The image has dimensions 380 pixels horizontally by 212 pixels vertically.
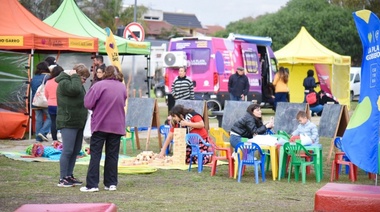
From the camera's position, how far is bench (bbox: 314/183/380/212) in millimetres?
9609

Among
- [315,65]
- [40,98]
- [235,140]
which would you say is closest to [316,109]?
[315,65]

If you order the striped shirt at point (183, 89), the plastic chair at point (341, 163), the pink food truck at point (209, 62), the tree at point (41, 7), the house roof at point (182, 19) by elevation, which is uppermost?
the house roof at point (182, 19)

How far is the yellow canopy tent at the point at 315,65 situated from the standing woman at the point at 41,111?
607 inches

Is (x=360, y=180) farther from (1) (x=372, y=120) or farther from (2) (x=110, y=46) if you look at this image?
(2) (x=110, y=46)

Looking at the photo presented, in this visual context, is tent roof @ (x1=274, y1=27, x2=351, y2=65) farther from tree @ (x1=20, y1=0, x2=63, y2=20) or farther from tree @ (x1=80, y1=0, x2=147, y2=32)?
tree @ (x1=80, y1=0, x2=147, y2=32)

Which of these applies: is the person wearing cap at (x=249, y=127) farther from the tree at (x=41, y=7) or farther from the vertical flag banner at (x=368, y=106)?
the tree at (x=41, y=7)

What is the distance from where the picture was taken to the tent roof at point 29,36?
2030cm

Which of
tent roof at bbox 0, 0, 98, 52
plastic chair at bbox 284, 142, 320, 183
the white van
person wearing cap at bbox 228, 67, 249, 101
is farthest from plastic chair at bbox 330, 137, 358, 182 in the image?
the white van

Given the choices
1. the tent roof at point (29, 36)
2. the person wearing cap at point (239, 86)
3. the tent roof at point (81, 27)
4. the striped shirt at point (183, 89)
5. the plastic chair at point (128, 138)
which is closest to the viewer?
the plastic chair at point (128, 138)

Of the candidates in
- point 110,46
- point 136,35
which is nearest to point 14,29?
point 110,46

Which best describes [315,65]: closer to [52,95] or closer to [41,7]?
[41,7]

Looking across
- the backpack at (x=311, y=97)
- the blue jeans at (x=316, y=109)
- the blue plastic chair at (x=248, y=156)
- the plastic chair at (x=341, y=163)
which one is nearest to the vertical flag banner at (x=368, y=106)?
the blue plastic chair at (x=248, y=156)

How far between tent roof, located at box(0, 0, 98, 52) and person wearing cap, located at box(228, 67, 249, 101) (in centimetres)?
524

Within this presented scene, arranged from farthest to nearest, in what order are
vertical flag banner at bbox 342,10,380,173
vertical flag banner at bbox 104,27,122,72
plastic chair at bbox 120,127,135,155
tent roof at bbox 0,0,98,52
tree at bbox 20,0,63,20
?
1. tree at bbox 20,0,63,20
2. tent roof at bbox 0,0,98,52
3. vertical flag banner at bbox 104,27,122,72
4. plastic chair at bbox 120,127,135,155
5. vertical flag banner at bbox 342,10,380,173
